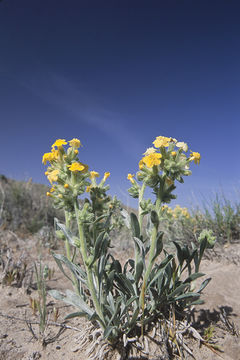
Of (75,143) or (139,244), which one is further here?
(75,143)

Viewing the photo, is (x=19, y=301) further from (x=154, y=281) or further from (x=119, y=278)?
(x=154, y=281)

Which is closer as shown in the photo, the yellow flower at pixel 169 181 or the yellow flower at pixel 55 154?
the yellow flower at pixel 169 181

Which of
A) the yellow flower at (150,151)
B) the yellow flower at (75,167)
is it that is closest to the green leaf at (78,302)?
the yellow flower at (75,167)

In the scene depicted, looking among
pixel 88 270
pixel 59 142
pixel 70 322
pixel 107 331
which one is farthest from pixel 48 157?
pixel 70 322

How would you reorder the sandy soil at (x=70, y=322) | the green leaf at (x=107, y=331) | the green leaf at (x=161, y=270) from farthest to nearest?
the sandy soil at (x=70, y=322) < the green leaf at (x=161, y=270) < the green leaf at (x=107, y=331)

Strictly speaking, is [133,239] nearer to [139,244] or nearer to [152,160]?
[139,244]

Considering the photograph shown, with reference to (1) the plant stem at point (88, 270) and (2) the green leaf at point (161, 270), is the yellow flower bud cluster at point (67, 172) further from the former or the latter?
(2) the green leaf at point (161, 270)

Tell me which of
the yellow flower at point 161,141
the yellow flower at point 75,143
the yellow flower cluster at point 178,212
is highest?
the yellow flower cluster at point 178,212

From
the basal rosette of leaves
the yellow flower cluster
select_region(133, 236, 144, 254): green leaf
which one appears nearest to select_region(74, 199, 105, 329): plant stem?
the basal rosette of leaves

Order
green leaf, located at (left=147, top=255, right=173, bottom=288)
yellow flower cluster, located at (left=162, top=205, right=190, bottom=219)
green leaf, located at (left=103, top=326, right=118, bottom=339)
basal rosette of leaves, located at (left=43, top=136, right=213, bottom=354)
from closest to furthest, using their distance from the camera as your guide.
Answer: green leaf, located at (left=103, top=326, right=118, bottom=339), basal rosette of leaves, located at (left=43, top=136, right=213, bottom=354), green leaf, located at (left=147, top=255, right=173, bottom=288), yellow flower cluster, located at (left=162, top=205, right=190, bottom=219)

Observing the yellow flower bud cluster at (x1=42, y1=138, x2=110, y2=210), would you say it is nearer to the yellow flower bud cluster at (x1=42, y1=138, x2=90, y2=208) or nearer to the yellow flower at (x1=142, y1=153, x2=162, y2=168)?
the yellow flower bud cluster at (x1=42, y1=138, x2=90, y2=208)

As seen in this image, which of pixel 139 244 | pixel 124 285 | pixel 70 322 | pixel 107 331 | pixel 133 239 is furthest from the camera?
pixel 70 322

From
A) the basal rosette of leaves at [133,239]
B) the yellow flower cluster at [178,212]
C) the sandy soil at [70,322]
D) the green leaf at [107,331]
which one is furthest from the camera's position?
the yellow flower cluster at [178,212]

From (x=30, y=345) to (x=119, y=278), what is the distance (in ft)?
3.31
